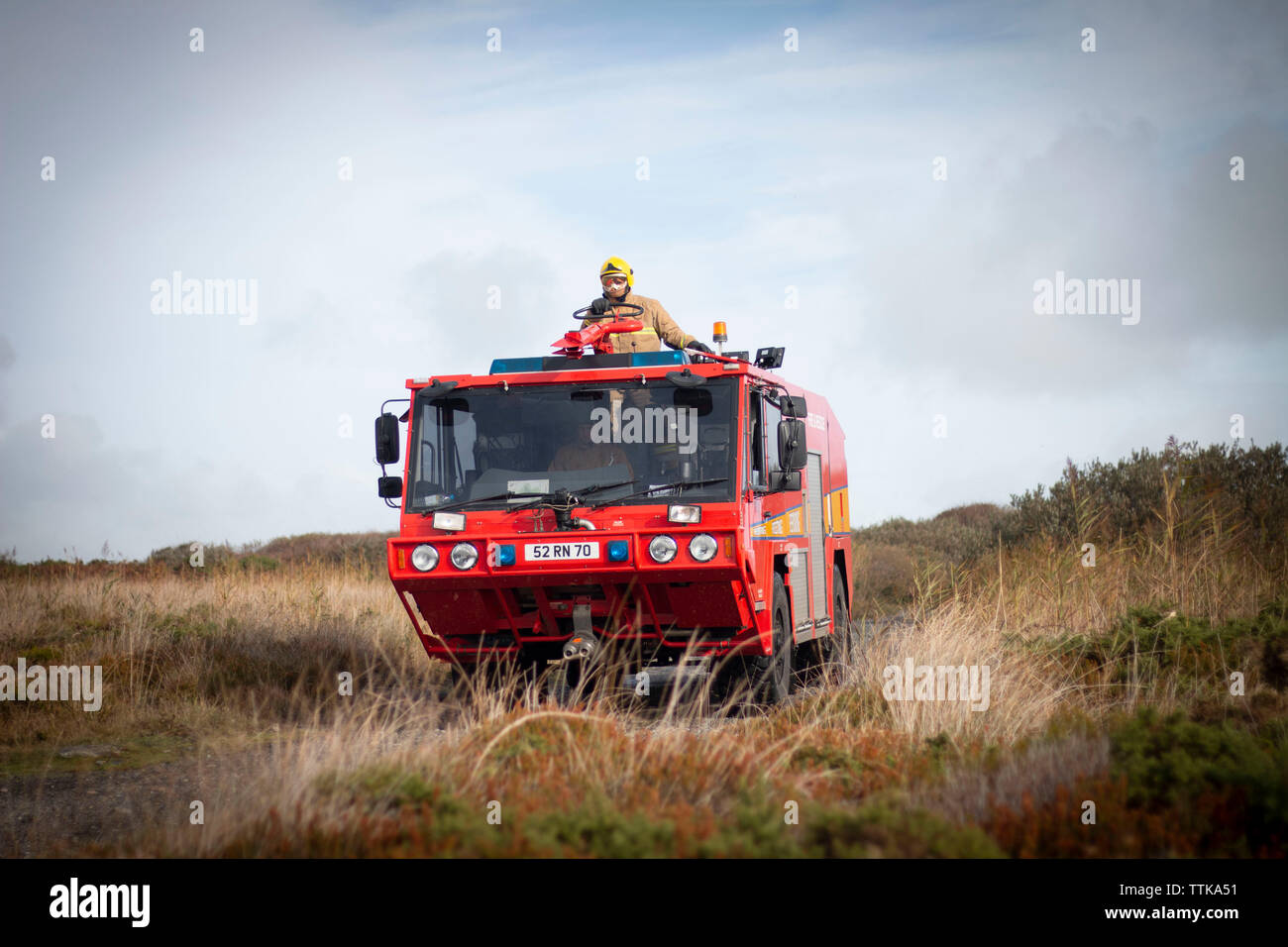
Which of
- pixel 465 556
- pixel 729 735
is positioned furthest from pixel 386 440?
pixel 729 735

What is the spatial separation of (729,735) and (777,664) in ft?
9.11

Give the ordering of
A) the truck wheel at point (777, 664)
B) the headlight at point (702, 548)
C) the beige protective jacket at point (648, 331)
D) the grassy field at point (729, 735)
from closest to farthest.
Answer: the grassy field at point (729, 735) → the headlight at point (702, 548) → the truck wheel at point (777, 664) → the beige protective jacket at point (648, 331)

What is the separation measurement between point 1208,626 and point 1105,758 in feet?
14.7

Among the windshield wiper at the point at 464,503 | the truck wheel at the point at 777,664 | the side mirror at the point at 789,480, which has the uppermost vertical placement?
the side mirror at the point at 789,480

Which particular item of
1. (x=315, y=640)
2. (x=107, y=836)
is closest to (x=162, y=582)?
(x=315, y=640)

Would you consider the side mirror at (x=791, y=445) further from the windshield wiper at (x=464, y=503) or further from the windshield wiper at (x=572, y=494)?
the windshield wiper at (x=464, y=503)

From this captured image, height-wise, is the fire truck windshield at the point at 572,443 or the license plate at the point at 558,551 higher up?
the fire truck windshield at the point at 572,443

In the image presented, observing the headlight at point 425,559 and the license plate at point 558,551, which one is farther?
the headlight at point 425,559

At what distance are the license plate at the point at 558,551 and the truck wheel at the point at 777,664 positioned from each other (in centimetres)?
181

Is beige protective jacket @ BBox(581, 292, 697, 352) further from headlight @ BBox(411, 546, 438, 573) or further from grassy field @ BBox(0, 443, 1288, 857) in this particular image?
grassy field @ BBox(0, 443, 1288, 857)

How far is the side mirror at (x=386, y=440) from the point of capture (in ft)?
28.3

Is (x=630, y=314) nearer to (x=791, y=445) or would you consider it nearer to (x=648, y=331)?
(x=648, y=331)

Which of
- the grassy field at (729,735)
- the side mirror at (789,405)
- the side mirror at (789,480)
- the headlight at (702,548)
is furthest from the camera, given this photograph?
the side mirror at (789,480)

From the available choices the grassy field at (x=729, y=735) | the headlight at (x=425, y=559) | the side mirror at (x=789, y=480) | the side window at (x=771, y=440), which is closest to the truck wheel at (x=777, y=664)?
the grassy field at (x=729, y=735)
